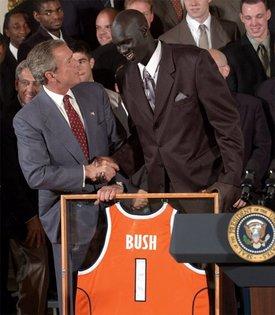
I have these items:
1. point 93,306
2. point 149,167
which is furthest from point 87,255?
point 149,167

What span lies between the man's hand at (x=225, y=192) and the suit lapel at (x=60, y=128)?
1.97ft

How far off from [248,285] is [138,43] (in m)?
1.57

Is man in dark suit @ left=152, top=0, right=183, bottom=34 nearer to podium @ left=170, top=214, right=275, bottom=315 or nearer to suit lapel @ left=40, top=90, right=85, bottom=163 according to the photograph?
suit lapel @ left=40, top=90, right=85, bottom=163

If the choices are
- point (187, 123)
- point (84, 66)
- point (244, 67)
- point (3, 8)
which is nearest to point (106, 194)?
point (187, 123)

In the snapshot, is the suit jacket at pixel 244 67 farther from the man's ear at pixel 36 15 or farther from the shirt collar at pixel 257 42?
the man's ear at pixel 36 15

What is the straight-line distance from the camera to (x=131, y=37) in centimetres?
355

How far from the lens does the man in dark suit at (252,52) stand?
478 cm

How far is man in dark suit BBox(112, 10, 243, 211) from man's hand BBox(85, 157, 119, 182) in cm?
17

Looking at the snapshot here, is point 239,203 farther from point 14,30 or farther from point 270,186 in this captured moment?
point 14,30

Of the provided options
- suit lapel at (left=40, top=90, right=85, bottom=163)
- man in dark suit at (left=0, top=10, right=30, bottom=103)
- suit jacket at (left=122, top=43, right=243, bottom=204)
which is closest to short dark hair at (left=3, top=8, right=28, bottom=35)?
man in dark suit at (left=0, top=10, right=30, bottom=103)

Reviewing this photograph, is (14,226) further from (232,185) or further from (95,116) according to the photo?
(232,185)

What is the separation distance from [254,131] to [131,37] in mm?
1173

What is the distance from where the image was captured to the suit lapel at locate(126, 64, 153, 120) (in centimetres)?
374

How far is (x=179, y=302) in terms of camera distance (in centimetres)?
357
